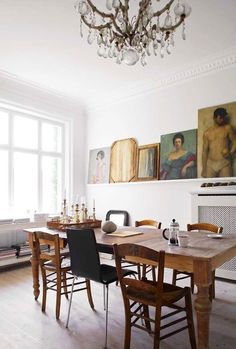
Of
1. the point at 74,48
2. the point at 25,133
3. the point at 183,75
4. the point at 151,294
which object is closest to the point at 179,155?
the point at 183,75

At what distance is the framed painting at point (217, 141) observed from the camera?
12.2 ft

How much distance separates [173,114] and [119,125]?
3.73ft

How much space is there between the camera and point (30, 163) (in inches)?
200

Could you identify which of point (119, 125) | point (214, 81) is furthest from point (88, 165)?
point (214, 81)

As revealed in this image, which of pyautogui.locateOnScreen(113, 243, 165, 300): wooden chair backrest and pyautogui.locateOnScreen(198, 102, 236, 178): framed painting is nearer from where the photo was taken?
pyautogui.locateOnScreen(113, 243, 165, 300): wooden chair backrest

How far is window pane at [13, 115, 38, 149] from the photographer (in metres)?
4.91

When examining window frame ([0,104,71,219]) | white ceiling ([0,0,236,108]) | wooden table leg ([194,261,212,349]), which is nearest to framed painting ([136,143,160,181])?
white ceiling ([0,0,236,108])

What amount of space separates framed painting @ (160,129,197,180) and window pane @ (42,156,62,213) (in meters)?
2.18

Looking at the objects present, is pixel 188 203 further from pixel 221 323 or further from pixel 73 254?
pixel 73 254

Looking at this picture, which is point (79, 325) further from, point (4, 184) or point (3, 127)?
point (3, 127)

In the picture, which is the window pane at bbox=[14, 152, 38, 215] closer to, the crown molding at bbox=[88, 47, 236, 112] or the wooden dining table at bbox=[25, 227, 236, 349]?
the crown molding at bbox=[88, 47, 236, 112]

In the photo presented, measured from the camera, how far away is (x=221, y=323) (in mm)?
2492

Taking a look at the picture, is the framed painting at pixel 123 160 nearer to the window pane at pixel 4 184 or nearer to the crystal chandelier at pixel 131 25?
the window pane at pixel 4 184

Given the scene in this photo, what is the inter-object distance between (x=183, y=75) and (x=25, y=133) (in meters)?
2.91
